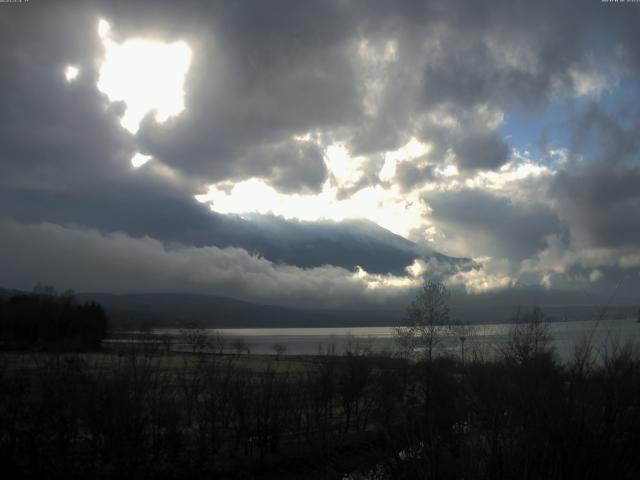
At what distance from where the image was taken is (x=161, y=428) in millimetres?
21141

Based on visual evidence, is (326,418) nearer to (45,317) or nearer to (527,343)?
(527,343)

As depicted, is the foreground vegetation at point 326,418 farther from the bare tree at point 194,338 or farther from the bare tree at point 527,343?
the bare tree at point 194,338

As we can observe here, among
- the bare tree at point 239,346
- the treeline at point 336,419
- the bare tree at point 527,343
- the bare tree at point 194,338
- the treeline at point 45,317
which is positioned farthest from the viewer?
the bare tree at point 194,338

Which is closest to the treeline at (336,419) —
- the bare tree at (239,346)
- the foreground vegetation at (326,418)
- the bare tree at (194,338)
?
the foreground vegetation at (326,418)

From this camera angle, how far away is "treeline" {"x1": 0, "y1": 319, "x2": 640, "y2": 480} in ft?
24.9

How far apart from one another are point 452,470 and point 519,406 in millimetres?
1628

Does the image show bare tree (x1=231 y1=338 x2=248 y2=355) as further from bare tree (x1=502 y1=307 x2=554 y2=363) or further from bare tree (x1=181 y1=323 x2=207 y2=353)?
bare tree (x1=502 y1=307 x2=554 y2=363)

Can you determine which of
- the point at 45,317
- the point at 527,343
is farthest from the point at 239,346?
the point at 527,343

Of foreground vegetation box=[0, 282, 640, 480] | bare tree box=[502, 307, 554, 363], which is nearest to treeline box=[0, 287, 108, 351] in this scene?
foreground vegetation box=[0, 282, 640, 480]

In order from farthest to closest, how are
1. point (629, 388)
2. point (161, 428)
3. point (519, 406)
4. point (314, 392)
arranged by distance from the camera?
point (314, 392)
point (161, 428)
point (629, 388)
point (519, 406)

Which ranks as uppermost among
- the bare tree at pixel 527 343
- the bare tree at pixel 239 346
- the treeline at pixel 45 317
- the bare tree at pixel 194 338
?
the bare tree at pixel 527 343

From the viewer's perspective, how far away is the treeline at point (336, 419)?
760 centimetres

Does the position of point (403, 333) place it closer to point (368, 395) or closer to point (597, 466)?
point (368, 395)

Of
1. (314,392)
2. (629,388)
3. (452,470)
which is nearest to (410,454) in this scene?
(452,470)
